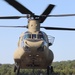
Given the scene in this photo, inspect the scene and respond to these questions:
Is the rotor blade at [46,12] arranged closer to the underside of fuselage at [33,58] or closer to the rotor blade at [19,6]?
the rotor blade at [19,6]

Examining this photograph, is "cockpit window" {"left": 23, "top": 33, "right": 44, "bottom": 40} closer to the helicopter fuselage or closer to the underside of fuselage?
the helicopter fuselage

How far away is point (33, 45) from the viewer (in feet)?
72.7

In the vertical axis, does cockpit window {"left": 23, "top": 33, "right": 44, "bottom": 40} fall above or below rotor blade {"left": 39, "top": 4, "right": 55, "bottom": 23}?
below

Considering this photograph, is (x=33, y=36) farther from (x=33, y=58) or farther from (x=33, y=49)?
(x=33, y=58)

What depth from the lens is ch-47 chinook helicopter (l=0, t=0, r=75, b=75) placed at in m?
22.5

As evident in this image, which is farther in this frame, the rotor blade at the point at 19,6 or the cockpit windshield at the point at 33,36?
the cockpit windshield at the point at 33,36

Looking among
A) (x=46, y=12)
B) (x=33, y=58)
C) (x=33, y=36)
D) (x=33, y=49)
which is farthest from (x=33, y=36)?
(x=46, y=12)

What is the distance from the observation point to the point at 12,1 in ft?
74.9

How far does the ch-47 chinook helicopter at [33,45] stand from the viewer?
22.5 metres

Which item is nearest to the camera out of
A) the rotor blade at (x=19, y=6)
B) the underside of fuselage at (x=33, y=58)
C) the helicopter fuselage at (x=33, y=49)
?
the helicopter fuselage at (x=33, y=49)

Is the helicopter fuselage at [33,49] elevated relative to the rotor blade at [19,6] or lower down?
lower down

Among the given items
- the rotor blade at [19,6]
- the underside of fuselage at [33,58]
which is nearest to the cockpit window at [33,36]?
the underside of fuselage at [33,58]

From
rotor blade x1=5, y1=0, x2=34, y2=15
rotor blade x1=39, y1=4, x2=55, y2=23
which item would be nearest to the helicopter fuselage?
rotor blade x1=39, y1=4, x2=55, y2=23

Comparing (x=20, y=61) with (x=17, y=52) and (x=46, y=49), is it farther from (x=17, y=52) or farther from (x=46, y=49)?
(x=46, y=49)
